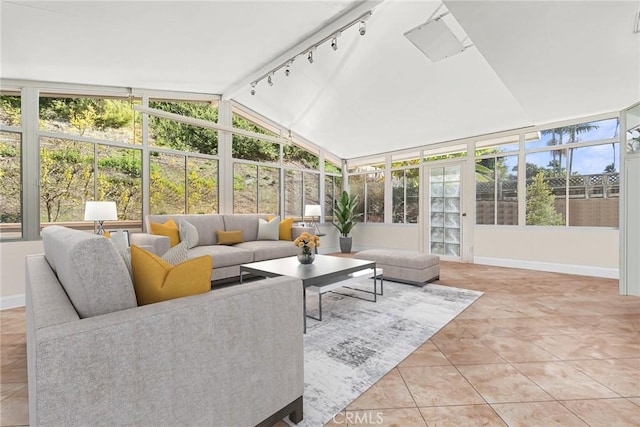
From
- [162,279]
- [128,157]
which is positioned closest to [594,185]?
[162,279]

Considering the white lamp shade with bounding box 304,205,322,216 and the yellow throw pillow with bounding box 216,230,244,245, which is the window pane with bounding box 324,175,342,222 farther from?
the yellow throw pillow with bounding box 216,230,244,245

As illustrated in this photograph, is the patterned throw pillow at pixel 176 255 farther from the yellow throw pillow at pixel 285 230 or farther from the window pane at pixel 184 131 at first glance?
the window pane at pixel 184 131

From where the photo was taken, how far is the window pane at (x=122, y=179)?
4238mm

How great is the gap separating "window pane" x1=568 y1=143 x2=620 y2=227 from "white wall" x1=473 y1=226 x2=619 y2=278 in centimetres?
18

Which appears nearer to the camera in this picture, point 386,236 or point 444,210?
point 444,210

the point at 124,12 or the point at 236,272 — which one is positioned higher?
the point at 124,12

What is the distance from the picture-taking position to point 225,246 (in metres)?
4.43

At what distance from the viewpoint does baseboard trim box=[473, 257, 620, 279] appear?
4.46 metres

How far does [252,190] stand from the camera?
593 cm

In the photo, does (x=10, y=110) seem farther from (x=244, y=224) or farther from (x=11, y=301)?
(x=244, y=224)

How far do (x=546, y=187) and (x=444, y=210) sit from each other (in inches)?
67.0

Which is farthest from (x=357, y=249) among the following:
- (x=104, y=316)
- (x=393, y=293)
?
(x=104, y=316)

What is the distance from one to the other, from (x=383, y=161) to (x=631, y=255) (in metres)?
4.78

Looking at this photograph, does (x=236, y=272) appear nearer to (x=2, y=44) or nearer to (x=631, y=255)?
(x=2, y=44)
